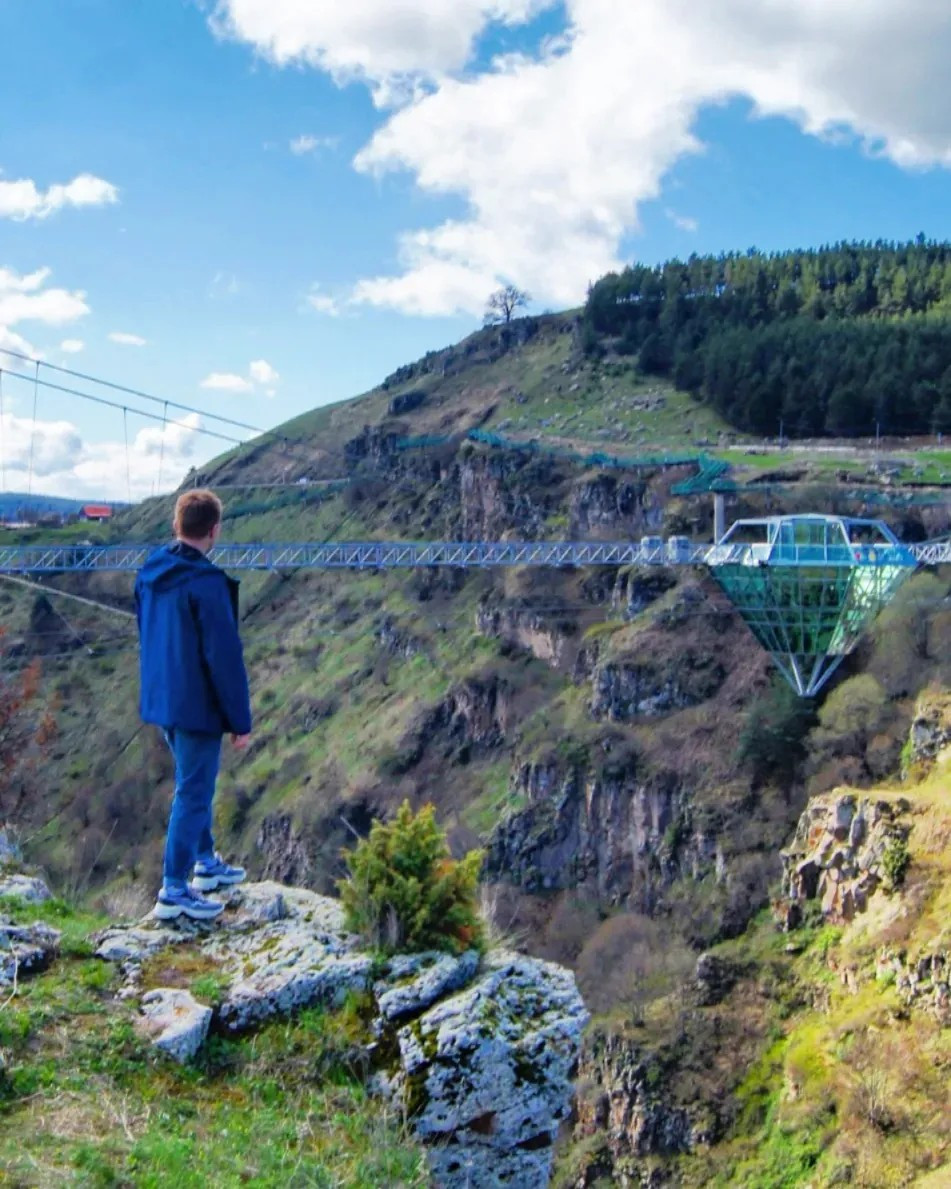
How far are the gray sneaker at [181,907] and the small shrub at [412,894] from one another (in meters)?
0.55

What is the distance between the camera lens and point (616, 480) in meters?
45.3

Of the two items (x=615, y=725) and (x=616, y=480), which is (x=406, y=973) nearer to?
(x=615, y=725)

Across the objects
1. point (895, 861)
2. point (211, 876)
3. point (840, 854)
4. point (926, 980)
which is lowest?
point (926, 980)

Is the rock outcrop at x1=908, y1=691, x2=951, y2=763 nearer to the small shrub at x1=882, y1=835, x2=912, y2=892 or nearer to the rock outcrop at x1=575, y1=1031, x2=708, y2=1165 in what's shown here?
the small shrub at x1=882, y1=835, x2=912, y2=892

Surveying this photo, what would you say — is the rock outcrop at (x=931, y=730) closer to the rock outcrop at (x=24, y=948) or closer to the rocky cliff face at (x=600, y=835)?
the rocky cliff face at (x=600, y=835)

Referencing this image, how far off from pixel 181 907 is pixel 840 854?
1958 centimetres

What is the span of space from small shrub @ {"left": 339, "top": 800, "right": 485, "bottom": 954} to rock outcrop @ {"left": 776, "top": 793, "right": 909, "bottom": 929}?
58.3 feet

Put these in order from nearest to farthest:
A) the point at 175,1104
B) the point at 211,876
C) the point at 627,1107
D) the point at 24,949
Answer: the point at 175,1104 < the point at 24,949 < the point at 211,876 < the point at 627,1107

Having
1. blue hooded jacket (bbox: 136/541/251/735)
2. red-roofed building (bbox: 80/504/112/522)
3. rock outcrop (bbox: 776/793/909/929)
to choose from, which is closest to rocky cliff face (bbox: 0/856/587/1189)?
blue hooded jacket (bbox: 136/541/251/735)

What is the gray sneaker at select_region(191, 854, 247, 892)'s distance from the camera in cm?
488

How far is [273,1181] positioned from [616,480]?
43.1 meters

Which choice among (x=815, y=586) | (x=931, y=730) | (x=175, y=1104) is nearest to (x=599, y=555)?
(x=815, y=586)

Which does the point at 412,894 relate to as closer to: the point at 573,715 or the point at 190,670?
the point at 190,670

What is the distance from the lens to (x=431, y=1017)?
3.97m
